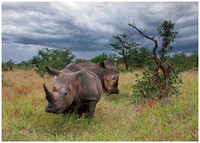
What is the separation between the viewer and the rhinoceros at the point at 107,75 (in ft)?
→ 24.8

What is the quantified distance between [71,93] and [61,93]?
0.31m

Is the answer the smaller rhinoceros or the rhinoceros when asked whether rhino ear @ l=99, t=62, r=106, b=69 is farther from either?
the smaller rhinoceros

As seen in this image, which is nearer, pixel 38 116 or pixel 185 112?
pixel 38 116

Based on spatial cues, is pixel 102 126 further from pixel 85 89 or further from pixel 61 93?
pixel 61 93

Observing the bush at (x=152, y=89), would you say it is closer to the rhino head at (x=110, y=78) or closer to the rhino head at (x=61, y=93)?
the rhino head at (x=110, y=78)

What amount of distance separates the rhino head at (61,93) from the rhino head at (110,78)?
3344 mm

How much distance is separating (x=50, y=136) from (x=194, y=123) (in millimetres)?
2889

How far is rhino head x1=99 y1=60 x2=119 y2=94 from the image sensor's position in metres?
7.53

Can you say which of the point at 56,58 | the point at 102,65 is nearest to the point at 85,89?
the point at 102,65

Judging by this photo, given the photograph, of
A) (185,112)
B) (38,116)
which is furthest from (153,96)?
(38,116)

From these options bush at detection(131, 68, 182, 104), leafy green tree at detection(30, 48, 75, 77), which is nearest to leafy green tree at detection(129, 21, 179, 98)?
bush at detection(131, 68, 182, 104)

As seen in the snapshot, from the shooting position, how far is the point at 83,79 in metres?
4.60

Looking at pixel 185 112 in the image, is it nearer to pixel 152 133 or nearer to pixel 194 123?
pixel 194 123

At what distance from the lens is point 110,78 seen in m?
7.62
